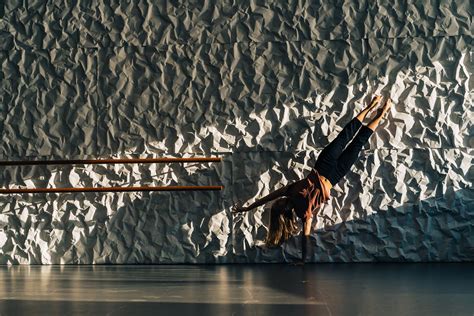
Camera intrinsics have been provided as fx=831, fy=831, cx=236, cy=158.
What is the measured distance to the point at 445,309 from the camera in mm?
4039

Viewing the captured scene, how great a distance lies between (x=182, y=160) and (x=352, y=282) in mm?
2574

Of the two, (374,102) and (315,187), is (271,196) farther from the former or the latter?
(374,102)

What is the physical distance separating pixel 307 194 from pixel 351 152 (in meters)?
0.55

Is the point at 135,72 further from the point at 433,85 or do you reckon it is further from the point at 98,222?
the point at 433,85

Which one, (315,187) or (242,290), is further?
(315,187)

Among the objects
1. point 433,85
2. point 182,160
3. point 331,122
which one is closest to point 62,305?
point 182,160

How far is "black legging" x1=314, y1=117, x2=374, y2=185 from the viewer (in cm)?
730

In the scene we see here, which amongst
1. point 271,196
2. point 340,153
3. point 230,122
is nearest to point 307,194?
point 271,196

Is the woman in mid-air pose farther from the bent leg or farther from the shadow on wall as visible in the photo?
the shadow on wall

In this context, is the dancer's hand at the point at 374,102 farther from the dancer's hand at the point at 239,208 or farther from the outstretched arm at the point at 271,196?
the dancer's hand at the point at 239,208

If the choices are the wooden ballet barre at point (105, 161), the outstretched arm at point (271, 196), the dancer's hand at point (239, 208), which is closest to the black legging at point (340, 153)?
the outstretched arm at point (271, 196)

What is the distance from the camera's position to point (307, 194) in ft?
23.8

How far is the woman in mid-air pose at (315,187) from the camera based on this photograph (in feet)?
23.8

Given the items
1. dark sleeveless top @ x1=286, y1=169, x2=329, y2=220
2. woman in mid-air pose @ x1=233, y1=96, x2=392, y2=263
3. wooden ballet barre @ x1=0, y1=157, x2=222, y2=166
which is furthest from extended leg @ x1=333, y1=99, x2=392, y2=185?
wooden ballet barre @ x1=0, y1=157, x2=222, y2=166
